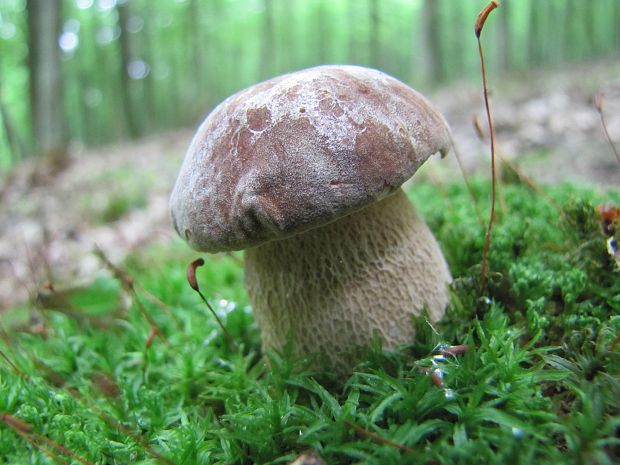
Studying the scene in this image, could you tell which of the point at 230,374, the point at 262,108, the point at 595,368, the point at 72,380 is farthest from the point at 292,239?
the point at 72,380

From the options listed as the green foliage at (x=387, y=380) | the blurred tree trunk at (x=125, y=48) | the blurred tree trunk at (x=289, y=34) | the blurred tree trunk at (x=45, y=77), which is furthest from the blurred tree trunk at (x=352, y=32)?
the green foliage at (x=387, y=380)

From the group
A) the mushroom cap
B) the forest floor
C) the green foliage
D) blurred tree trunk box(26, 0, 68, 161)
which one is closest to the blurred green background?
blurred tree trunk box(26, 0, 68, 161)

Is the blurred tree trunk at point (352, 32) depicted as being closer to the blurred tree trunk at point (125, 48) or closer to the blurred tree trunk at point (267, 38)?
the blurred tree trunk at point (267, 38)

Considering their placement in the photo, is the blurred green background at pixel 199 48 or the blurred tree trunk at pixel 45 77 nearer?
the blurred tree trunk at pixel 45 77

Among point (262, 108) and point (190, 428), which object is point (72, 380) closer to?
point (190, 428)

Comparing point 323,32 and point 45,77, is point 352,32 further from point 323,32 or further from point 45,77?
point 45,77

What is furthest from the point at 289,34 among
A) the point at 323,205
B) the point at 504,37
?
the point at 323,205
